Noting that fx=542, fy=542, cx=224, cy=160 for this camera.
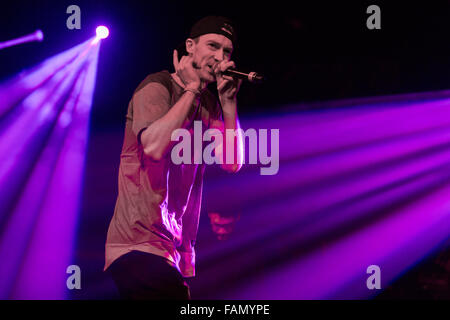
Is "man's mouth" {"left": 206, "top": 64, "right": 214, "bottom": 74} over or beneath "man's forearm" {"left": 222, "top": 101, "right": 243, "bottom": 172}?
over

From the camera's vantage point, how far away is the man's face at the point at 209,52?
241 centimetres

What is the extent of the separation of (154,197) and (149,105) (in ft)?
1.24

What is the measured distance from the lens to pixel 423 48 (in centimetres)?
330

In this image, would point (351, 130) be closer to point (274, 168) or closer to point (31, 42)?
point (274, 168)

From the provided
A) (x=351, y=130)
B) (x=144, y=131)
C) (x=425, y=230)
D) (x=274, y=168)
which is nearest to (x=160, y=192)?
(x=144, y=131)

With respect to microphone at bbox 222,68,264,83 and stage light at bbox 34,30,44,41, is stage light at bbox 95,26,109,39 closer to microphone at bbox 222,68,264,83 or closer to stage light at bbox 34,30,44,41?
stage light at bbox 34,30,44,41

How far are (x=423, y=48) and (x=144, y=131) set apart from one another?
200 centimetres

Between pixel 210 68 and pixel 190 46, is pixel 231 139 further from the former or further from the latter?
pixel 190 46

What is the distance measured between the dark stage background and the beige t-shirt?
0.80m

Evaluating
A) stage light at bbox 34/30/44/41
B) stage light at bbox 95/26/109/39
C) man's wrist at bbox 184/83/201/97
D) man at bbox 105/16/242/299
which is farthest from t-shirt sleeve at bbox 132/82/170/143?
stage light at bbox 34/30/44/41

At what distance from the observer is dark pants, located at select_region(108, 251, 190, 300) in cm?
196

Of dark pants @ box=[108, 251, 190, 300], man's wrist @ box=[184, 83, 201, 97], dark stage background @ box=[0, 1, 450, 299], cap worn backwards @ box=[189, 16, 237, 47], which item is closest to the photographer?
dark pants @ box=[108, 251, 190, 300]

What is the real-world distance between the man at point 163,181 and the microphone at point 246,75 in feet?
0.07

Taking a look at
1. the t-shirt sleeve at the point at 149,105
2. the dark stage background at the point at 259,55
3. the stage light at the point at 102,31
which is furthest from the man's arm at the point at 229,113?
the stage light at the point at 102,31
